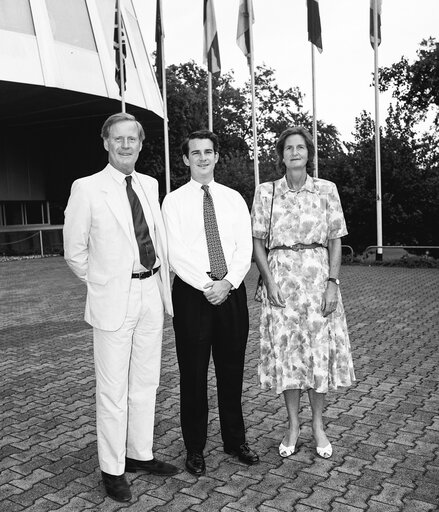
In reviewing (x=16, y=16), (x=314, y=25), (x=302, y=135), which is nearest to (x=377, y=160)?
(x=314, y=25)

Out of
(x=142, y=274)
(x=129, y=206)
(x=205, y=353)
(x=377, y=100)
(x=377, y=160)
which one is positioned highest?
(x=377, y=100)

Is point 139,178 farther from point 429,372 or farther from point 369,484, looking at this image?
point 429,372

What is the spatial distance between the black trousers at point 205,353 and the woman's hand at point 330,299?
1.73 ft

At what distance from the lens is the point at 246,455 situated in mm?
3957

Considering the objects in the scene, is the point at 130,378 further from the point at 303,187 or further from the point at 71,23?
the point at 71,23

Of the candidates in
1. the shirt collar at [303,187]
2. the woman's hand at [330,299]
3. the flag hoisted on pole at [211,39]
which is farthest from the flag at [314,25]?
the woman's hand at [330,299]

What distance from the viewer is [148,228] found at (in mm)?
3777

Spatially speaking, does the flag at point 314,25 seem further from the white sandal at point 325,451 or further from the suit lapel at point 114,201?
the white sandal at point 325,451

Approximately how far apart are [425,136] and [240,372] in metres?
19.7

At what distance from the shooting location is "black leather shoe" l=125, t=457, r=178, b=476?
3812mm

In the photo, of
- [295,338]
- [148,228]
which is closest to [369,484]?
[295,338]

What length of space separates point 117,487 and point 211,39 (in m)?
18.1

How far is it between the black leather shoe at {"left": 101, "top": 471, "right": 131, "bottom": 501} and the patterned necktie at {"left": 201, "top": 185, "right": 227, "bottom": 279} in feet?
4.38

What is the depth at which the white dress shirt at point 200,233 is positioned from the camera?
380cm
